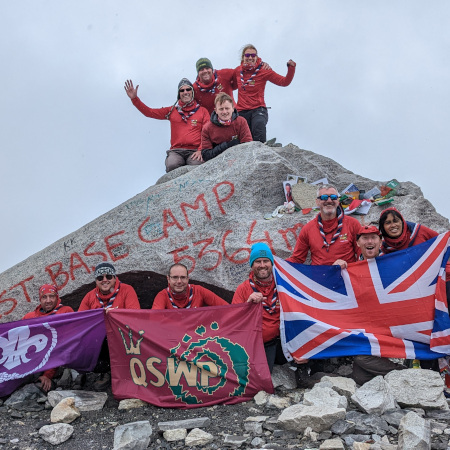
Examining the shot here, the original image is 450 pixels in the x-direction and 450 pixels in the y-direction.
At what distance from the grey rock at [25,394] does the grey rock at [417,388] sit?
14.5ft

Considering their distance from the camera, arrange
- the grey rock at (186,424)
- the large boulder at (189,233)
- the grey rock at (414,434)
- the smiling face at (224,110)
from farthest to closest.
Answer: the smiling face at (224,110), the large boulder at (189,233), the grey rock at (186,424), the grey rock at (414,434)

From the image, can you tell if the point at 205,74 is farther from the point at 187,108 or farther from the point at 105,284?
the point at 105,284

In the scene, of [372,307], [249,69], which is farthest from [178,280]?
[249,69]

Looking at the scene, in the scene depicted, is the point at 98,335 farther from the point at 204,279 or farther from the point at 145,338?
the point at 204,279

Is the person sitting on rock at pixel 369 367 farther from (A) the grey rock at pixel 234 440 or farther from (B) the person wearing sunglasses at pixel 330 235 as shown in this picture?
(A) the grey rock at pixel 234 440

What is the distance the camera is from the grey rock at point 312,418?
527cm

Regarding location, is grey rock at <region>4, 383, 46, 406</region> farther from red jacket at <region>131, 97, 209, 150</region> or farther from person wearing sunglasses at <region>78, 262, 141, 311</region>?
red jacket at <region>131, 97, 209, 150</region>

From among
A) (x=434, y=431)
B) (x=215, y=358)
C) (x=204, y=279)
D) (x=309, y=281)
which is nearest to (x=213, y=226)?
(x=204, y=279)

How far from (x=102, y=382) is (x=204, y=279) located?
2.22 metres

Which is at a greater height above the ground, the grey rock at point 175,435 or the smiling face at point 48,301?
the smiling face at point 48,301

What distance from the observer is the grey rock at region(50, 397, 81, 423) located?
20.7 ft

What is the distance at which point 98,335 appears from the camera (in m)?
7.30

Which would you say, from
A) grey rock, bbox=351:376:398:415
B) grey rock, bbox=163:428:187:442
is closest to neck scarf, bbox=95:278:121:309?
grey rock, bbox=163:428:187:442

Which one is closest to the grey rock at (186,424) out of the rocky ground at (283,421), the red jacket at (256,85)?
the rocky ground at (283,421)
